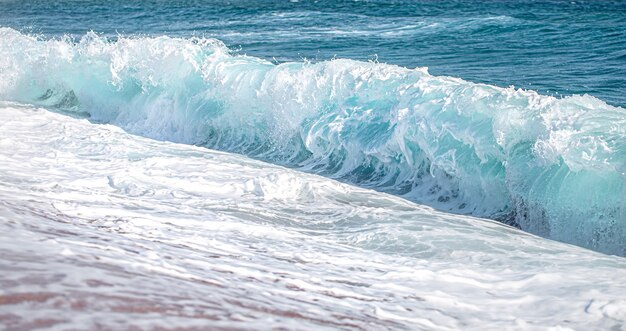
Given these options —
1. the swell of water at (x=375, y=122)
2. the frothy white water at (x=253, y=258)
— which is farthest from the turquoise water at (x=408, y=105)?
the frothy white water at (x=253, y=258)

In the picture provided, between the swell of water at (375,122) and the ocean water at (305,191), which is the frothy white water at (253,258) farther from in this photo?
the swell of water at (375,122)

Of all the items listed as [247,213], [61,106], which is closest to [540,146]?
[247,213]

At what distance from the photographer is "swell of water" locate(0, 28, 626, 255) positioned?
23.7 feet

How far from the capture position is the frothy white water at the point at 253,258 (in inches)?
125

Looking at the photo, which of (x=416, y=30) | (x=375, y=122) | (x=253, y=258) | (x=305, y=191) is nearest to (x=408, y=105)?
(x=375, y=122)

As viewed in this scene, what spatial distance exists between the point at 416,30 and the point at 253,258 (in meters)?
20.0

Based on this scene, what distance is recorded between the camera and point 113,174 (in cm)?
711

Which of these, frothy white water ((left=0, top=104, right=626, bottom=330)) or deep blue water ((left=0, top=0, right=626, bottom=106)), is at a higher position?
deep blue water ((left=0, top=0, right=626, bottom=106))

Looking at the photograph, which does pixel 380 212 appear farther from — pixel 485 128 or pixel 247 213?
pixel 485 128

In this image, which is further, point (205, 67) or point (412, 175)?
point (205, 67)

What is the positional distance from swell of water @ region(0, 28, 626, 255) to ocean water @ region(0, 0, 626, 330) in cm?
3

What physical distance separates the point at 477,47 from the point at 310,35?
573 centimetres

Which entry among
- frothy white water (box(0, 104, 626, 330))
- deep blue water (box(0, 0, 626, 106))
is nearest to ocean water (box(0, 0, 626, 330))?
frothy white water (box(0, 104, 626, 330))

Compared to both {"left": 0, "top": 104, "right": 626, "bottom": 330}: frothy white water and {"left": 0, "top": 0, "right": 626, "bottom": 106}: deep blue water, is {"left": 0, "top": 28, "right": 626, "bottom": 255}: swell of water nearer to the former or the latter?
{"left": 0, "top": 104, "right": 626, "bottom": 330}: frothy white water
